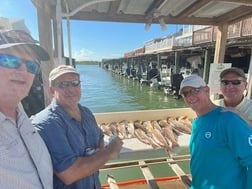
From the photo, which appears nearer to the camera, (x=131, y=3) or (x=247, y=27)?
(x=131, y=3)

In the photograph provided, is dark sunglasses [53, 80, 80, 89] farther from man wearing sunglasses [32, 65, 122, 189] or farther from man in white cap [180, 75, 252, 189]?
man in white cap [180, 75, 252, 189]

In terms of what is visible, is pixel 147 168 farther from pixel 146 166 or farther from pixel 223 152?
pixel 223 152

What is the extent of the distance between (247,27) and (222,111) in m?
13.2

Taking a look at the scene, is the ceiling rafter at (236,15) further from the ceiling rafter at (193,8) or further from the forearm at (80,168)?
the forearm at (80,168)

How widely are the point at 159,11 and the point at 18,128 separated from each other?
325 cm

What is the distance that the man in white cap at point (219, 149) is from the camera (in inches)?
56.7

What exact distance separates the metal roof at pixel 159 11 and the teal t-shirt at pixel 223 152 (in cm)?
234

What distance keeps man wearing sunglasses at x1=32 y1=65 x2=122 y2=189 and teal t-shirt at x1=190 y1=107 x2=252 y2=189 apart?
693mm

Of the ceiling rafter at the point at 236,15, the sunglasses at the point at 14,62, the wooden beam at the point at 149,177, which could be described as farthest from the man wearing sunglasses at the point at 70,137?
the ceiling rafter at the point at 236,15

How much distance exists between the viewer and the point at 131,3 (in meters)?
3.45

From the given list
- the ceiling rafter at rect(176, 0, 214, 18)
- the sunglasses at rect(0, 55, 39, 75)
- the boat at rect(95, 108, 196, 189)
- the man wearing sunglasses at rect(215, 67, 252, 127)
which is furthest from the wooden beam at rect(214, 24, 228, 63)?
the sunglasses at rect(0, 55, 39, 75)

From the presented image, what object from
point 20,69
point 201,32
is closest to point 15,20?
point 20,69

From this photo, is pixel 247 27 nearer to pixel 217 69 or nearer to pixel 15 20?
pixel 217 69

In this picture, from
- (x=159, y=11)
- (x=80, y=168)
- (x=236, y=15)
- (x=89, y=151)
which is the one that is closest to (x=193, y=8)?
(x=159, y=11)
